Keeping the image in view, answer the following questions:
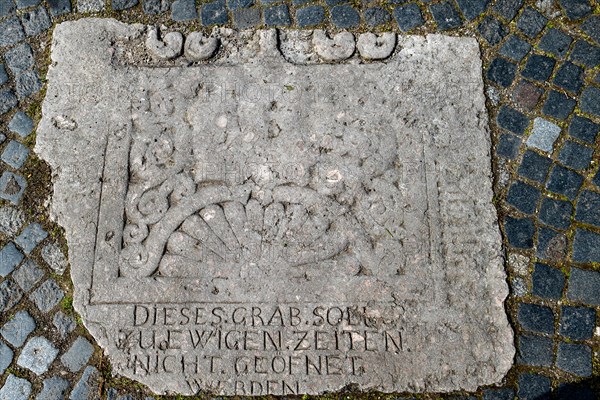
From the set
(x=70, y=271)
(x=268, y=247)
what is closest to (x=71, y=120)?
(x=70, y=271)

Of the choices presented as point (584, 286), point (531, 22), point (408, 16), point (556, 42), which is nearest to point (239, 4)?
point (408, 16)

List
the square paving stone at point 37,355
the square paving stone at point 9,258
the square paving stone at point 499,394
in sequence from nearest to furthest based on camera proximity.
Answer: the square paving stone at point 499,394, the square paving stone at point 37,355, the square paving stone at point 9,258

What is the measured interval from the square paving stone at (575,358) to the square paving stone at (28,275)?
295cm

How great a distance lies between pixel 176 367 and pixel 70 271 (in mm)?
841

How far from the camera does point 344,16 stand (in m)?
4.11

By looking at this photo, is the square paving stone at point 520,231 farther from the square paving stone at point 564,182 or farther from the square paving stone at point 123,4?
the square paving stone at point 123,4

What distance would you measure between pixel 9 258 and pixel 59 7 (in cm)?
177

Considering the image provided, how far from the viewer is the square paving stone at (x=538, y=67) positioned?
13.0ft

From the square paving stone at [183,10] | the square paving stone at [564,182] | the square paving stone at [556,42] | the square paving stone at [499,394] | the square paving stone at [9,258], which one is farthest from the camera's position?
the square paving stone at [183,10]

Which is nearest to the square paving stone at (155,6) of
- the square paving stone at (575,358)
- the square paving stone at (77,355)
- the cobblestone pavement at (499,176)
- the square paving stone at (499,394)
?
the cobblestone pavement at (499,176)

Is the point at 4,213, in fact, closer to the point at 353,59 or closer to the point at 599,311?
the point at 353,59

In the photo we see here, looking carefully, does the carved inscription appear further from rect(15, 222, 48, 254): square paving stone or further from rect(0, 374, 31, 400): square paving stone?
rect(15, 222, 48, 254): square paving stone

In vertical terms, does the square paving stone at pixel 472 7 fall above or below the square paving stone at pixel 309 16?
above

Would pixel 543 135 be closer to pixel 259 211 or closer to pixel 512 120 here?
pixel 512 120
